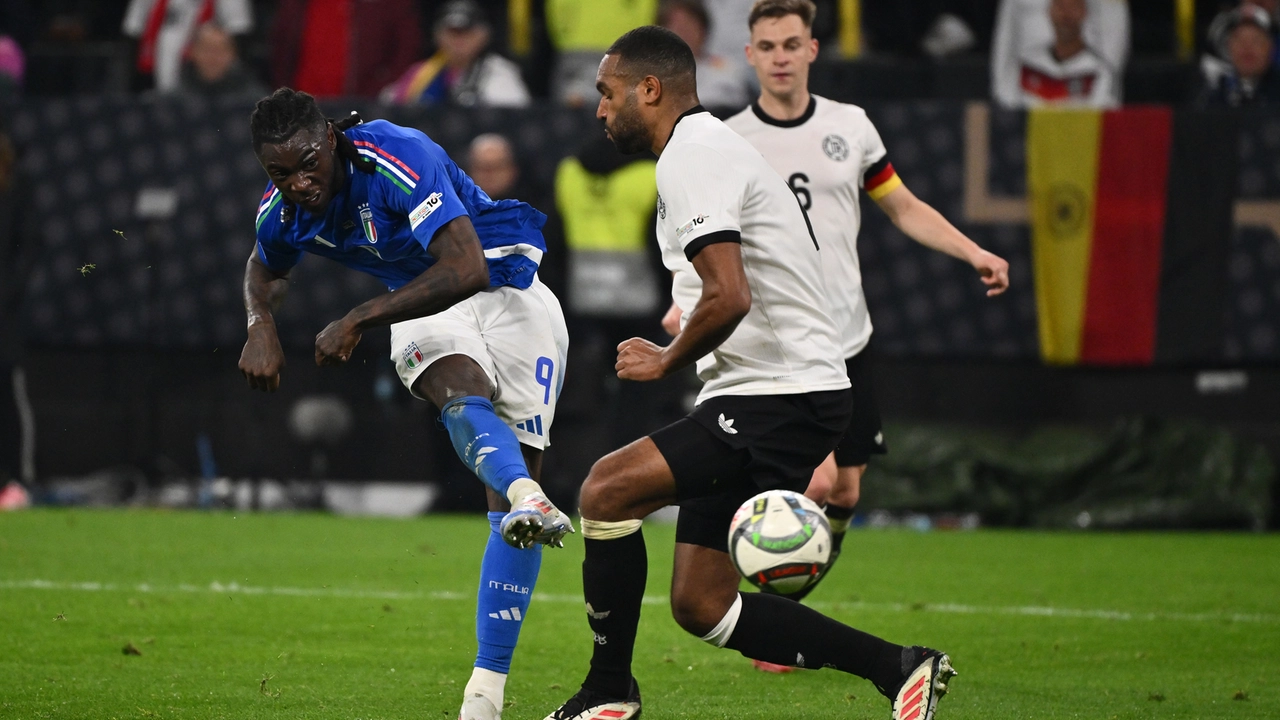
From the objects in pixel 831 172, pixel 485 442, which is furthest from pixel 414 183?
pixel 831 172

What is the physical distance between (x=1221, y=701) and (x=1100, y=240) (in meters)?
6.03

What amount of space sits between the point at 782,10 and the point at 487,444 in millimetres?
2411

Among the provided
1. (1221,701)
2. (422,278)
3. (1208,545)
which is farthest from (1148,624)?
(422,278)

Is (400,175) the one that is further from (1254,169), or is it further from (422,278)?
(1254,169)

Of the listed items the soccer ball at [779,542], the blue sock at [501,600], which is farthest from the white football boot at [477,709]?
the soccer ball at [779,542]

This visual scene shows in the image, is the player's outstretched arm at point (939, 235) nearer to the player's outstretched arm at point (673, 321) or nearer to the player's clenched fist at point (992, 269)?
the player's clenched fist at point (992, 269)

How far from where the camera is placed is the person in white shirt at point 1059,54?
37.2 ft

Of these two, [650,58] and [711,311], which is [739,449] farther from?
[650,58]

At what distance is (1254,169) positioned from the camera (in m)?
10.7

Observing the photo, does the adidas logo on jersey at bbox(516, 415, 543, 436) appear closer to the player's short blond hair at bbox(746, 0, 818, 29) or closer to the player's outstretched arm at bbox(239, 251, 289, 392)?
the player's outstretched arm at bbox(239, 251, 289, 392)

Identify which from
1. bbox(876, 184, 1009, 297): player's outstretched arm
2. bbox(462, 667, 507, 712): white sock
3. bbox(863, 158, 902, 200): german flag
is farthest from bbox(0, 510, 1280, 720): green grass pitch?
bbox(863, 158, 902, 200): german flag

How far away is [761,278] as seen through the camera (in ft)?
14.5

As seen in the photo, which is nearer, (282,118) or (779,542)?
(779,542)

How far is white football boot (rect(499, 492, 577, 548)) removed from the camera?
168 inches
